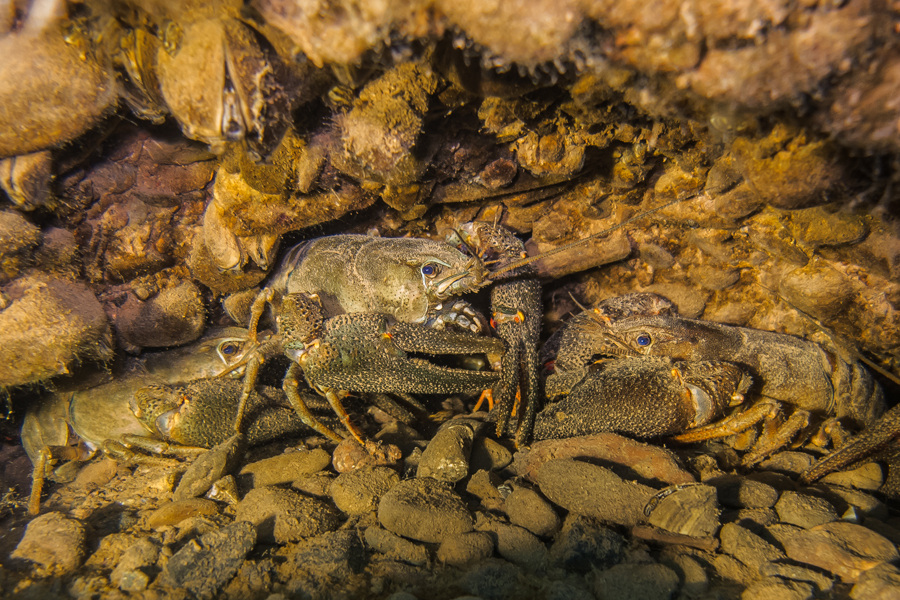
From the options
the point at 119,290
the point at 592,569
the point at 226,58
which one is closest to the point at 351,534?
the point at 592,569

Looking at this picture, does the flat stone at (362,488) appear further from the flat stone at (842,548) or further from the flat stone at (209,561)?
the flat stone at (842,548)

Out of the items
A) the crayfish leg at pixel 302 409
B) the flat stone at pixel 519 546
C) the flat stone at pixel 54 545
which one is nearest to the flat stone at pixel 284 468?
the crayfish leg at pixel 302 409

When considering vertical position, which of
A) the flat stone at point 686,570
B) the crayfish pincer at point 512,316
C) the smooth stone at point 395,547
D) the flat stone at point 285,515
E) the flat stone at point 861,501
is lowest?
the flat stone at point 285,515

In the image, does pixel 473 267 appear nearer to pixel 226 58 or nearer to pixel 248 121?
pixel 248 121

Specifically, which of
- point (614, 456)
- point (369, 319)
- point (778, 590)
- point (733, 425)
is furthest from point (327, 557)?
point (733, 425)

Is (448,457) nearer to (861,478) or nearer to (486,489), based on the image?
(486,489)

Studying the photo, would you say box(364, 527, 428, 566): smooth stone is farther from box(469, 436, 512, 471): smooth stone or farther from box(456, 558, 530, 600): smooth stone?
box(469, 436, 512, 471): smooth stone

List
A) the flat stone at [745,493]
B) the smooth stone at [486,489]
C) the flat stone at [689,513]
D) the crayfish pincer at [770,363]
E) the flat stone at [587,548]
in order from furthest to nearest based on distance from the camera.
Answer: the crayfish pincer at [770,363], the smooth stone at [486,489], the flat stone at [745,493], the flat stone at [689,513], the flat stone at [587,548]

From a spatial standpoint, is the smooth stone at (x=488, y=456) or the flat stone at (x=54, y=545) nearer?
the flat stone at (x=54, y=545)
